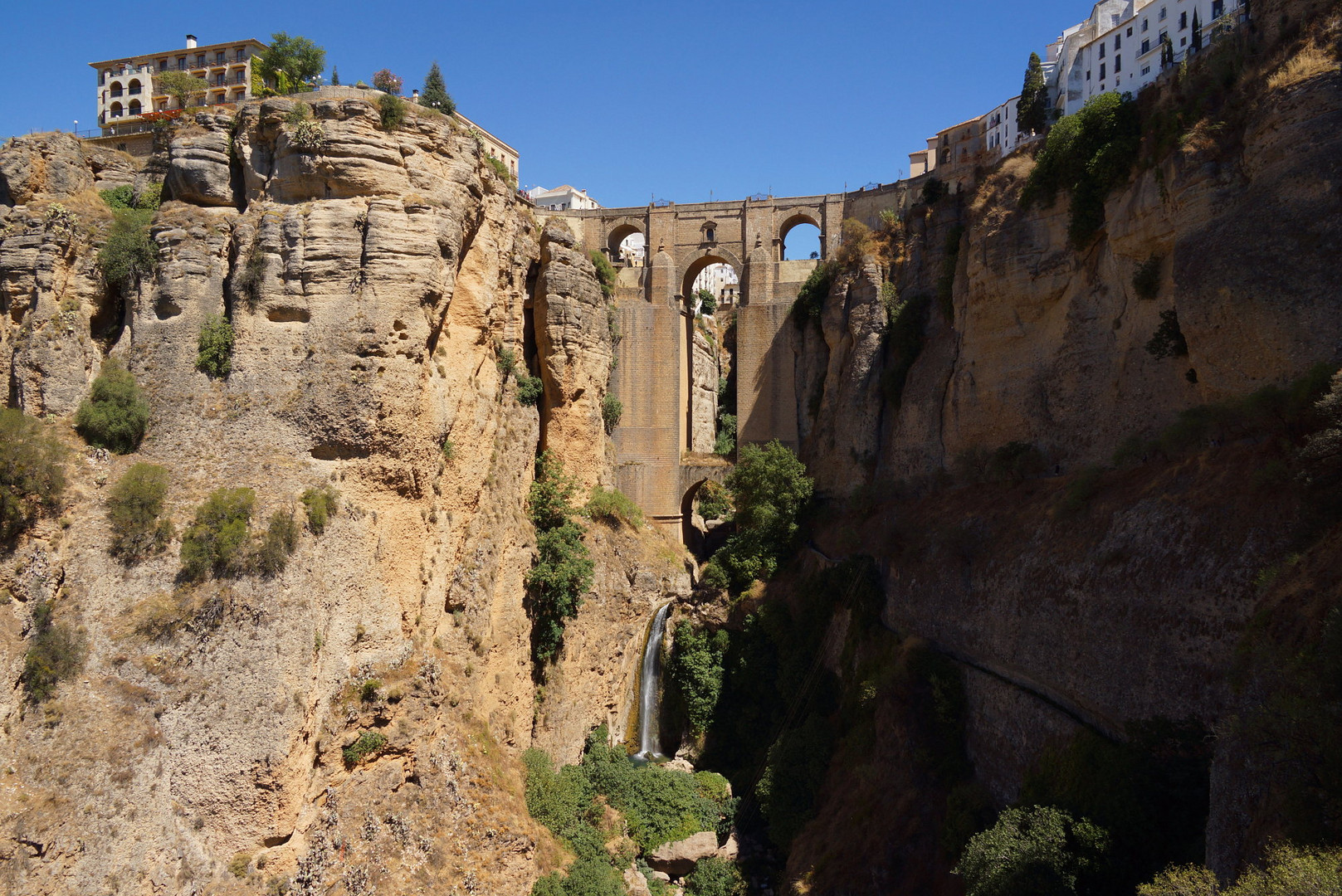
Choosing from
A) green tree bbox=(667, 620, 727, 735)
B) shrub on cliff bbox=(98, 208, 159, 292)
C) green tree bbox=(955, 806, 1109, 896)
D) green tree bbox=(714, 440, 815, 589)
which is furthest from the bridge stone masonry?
green tree bbox=(955, 806, 1109, 896)

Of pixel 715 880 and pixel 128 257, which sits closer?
pixel 128 257

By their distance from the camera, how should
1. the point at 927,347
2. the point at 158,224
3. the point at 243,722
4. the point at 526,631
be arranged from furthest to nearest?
the point at 927,347 → the point at 526,631 → the point at 158,224 → the point at 243,722

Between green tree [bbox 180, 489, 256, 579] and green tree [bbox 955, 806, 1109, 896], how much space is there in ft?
40.5

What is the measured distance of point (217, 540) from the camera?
14.6m

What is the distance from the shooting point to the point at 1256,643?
32.9 feet

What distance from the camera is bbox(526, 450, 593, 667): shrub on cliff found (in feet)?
73.3

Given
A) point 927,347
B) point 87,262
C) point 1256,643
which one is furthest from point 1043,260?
point 87,262

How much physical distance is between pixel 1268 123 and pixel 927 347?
1157cm

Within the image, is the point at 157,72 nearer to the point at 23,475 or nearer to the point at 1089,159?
the point at 23,475

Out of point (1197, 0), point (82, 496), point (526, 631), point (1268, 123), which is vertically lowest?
point (526, 631)

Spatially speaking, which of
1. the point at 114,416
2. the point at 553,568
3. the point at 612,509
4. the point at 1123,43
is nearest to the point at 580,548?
the point at 553,568

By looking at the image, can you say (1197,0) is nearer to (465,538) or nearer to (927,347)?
(927,347)

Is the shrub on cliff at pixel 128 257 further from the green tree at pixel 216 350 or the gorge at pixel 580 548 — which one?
the green tree at pixel 216 350

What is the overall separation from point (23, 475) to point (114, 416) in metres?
1.89
